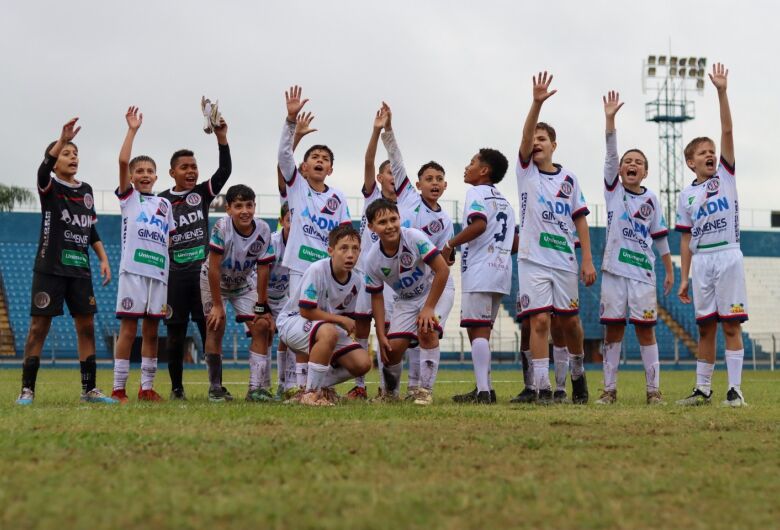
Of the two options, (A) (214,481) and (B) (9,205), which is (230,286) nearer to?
(A) (214,481)

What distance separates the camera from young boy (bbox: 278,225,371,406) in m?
7.73

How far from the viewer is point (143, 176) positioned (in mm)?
9172

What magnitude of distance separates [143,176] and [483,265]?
3.34m

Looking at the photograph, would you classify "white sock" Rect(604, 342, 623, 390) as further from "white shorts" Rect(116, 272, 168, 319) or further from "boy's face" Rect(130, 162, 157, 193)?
"boy's face" Rect(130, 162, 157, 193)

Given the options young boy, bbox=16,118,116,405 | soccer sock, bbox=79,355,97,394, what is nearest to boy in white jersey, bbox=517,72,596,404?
young boy, bbox=16,118,116,405

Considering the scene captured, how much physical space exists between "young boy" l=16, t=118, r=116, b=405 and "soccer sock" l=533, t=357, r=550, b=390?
372 centimetres

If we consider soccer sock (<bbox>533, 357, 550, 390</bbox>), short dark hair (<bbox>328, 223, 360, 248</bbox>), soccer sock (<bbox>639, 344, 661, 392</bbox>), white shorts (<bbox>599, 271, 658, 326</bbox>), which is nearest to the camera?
short dark hair (<bbox>328, 223, 360, 248</bbox>)

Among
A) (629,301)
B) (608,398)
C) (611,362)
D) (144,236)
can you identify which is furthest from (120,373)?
(629,301)

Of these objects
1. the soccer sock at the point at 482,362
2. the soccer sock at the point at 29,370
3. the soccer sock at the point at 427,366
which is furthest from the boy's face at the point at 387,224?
the soccer sock at the point at 29,370

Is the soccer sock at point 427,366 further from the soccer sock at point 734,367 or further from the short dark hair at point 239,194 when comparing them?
the soccer sock at point 734,367

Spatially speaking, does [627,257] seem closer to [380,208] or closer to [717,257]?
[717,257]

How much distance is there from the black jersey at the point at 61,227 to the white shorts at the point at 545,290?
394 cm

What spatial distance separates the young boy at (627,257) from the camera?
9.08m

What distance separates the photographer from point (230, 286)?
364 inches
